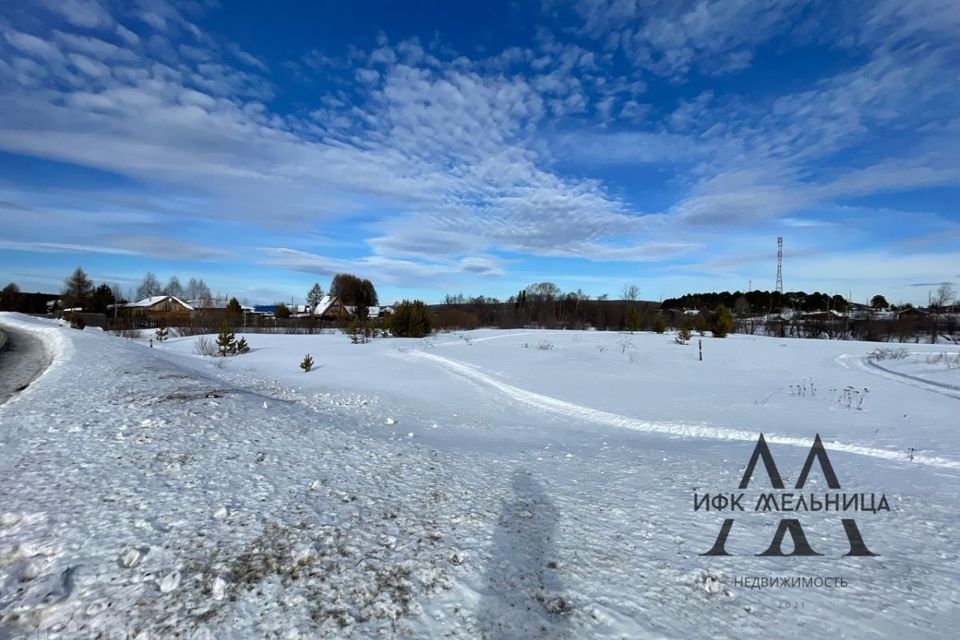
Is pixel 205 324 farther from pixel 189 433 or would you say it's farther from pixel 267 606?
pixel 267 606

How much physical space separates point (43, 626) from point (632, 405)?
36.9ft

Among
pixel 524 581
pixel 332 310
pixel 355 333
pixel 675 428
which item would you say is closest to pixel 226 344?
pixel 355 333

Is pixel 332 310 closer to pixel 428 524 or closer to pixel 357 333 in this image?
pixel 357 333

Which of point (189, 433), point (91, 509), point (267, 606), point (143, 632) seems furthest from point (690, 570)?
point (189, 433)

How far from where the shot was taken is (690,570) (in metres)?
3.38

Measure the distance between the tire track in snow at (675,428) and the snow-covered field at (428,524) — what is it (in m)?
0.08

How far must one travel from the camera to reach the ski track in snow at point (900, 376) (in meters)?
13.6

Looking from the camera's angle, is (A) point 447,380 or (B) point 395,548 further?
(A) point 447,380

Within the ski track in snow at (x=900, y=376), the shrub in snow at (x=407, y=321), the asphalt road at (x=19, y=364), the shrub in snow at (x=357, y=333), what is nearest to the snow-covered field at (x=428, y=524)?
the asphalt road at (x=19, y=364)

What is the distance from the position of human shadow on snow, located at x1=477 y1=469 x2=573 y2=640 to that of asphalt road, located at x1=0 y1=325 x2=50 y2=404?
952cm

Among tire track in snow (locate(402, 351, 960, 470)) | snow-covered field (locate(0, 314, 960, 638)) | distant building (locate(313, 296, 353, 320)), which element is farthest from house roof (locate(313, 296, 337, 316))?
snow-covered field (locate(0, 314, 960, 638))

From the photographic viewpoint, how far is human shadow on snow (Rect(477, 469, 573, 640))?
8.98 feet

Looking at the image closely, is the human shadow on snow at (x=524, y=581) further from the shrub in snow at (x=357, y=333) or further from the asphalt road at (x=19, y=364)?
the shrub in snow at (x=357, y=333)

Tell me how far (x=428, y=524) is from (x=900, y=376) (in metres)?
21.3
